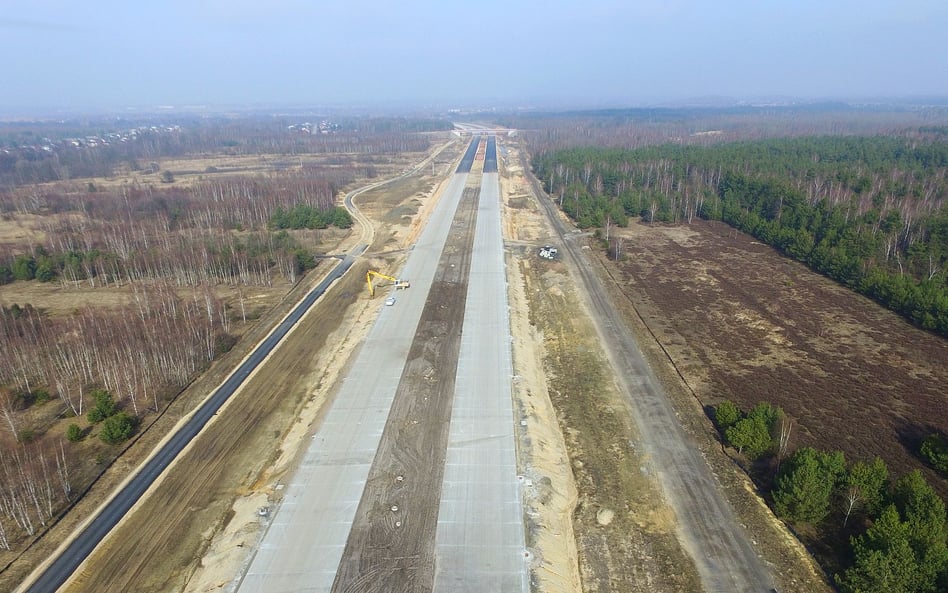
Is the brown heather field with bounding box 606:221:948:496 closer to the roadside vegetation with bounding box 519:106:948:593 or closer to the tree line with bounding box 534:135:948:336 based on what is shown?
the roadside vegetation with bounding box 519:106:948:593

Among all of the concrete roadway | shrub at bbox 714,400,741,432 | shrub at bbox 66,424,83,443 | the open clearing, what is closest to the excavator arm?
the open clearing

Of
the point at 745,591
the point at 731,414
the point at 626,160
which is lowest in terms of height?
the point at 745,591

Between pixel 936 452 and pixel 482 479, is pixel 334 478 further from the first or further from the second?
pixel 936 452

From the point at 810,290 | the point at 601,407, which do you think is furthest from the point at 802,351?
the point at 601,407

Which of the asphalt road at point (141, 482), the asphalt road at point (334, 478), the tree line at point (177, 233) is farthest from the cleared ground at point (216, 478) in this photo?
the tree line at point (177, 233)

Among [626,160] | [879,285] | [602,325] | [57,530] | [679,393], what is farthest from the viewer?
[626,160]

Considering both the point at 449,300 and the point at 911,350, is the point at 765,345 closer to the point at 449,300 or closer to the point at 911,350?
the point at 911,350

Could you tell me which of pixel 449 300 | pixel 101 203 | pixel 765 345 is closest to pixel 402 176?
pixel 101 203

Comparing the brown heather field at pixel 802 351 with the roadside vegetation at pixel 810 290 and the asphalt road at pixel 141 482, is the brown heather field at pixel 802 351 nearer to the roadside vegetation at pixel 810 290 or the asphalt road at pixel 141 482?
the roadside vegetation at pixel 810 290
